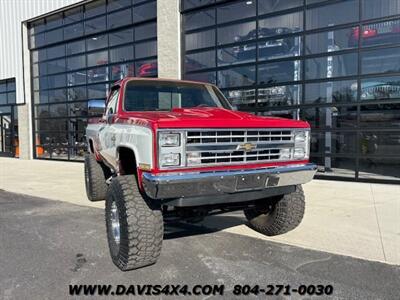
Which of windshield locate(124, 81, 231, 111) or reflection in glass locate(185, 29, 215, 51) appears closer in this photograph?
windshield locate(124, 81, 231, 111)

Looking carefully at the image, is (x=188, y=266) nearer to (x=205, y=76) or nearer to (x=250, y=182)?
(x=250, y=182)

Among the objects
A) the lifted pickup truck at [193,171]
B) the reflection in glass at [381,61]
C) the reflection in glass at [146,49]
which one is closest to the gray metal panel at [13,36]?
the reflection in glass at [146,49]

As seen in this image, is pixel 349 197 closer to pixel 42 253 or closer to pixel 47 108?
pixel 42 253

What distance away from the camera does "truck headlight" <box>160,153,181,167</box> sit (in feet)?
10.0

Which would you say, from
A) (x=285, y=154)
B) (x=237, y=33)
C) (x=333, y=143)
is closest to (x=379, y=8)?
(x=333, y=143)

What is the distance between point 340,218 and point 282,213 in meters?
1.67

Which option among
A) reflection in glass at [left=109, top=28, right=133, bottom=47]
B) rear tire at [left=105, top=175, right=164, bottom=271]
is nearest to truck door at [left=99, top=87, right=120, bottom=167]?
rear tire at [left=105, top=175, right=164, bottom=271]

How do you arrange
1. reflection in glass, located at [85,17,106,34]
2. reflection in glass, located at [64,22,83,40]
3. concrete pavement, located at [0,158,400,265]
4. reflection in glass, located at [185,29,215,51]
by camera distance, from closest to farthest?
1. concrete pavement, located at [0,158,400,265]
2. reflection in glass, located at [185,29,215,51]
3. reflection in glass, located at [85,17,106,34]
4. reflection in glass, located at [64,22,83,40]

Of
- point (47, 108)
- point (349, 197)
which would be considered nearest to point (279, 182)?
point (349, 197)

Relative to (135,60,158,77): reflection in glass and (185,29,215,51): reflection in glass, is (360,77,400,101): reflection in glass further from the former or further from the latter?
(135,60,158,77): reflection in glass

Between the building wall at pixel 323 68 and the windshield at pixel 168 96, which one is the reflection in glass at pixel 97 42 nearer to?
the building wall at pixel 323 68

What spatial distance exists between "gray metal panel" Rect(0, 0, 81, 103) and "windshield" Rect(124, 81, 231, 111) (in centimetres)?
1489

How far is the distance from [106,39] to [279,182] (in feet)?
42.4

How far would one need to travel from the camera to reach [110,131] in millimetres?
4520
